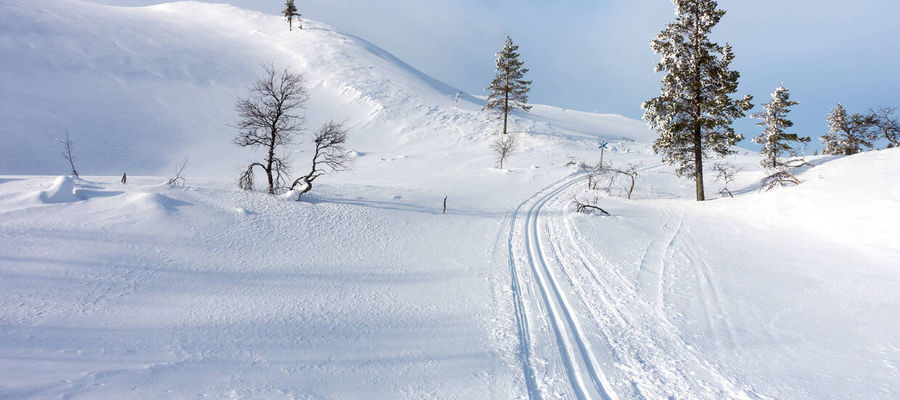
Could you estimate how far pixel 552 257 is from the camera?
12.6 metres

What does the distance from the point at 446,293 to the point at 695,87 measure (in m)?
20.8

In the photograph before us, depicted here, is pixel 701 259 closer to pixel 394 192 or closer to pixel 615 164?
pixel 394 192

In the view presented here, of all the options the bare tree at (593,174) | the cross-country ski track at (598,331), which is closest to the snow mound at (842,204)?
the cross-country ski track at (598,331)

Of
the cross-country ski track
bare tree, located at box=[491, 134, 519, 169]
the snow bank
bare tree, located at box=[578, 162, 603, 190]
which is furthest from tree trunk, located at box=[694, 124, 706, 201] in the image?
the snow bank

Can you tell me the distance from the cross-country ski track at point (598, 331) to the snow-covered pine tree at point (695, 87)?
10.8 meters

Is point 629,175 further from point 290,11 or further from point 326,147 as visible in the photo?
point 290,11

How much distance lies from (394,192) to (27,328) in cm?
1588

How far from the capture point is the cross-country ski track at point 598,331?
5949mm

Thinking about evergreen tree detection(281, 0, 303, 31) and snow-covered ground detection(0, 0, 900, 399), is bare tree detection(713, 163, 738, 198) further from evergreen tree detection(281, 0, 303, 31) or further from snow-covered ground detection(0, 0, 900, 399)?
evergreen tree detection(281, 0, 303, 31)

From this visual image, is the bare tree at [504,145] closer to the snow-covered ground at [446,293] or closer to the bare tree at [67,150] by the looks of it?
the snow-covered ground at [446,293]

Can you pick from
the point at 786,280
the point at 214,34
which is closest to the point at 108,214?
the point at 786,280

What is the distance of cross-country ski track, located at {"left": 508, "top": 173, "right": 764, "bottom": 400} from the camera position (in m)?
5.95

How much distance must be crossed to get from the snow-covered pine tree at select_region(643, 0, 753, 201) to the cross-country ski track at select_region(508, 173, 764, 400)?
10793 millimetres

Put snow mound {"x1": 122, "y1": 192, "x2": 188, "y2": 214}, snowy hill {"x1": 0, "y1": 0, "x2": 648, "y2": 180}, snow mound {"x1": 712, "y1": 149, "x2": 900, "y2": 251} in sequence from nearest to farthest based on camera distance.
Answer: snow mound {"x1": 122, "y1": 192, "x2": 188, "y2": 214}
snow mound {"x1": 712, "y1": 149, "x2": 900, "y2": 251}
snowy hill {"x1": 0, "y1": 0, "x2": 648, "y2": 180}
